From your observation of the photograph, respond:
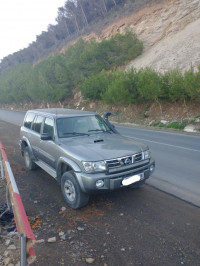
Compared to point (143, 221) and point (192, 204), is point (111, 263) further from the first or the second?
point (192, 204)

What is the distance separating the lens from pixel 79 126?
5621mm

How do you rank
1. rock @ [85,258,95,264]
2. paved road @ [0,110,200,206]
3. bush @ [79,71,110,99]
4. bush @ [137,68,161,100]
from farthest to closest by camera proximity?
bush @ [79,71,110,99], bush @ [137,68,161,100], paved road @ [0,110,200,206], rock @ [85,258,95,264]

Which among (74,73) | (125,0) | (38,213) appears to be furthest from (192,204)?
(125,0)

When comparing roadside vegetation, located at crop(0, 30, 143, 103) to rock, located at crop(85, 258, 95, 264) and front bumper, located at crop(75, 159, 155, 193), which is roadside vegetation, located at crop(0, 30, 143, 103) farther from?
rock, located at crop(85, 258, 95, 264)

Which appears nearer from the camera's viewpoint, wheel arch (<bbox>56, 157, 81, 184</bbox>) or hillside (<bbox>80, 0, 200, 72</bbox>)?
wheel arch (<bbox>56, 157, 81, 184</bbox>)

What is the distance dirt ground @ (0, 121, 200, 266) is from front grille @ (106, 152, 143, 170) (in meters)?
0.93

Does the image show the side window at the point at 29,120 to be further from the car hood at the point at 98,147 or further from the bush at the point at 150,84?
the bush at the point at 150,84

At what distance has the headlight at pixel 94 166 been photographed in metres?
4.20

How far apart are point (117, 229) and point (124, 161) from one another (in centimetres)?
121

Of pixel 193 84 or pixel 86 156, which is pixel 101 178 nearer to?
pixel 86 156

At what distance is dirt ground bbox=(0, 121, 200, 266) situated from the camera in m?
3.29

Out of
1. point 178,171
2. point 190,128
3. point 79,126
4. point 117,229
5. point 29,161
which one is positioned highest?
point 79,126

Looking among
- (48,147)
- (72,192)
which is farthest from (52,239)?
(48,147)

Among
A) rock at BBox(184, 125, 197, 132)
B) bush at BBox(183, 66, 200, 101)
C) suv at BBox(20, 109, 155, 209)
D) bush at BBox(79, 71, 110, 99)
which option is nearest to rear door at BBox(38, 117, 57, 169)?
suv at BBox(20, 109, 155, 209)
